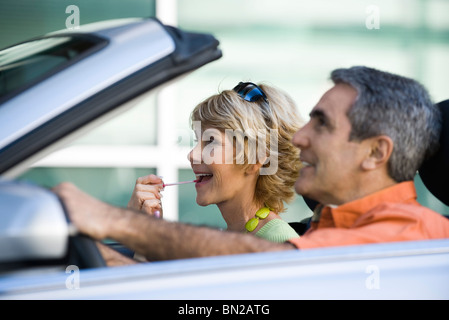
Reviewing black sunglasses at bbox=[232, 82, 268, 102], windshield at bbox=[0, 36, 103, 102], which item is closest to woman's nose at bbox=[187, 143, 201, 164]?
black sunglasses at bbox=[232, 82, 268, 102]

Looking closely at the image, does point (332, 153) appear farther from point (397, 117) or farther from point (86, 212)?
point (86, 212)

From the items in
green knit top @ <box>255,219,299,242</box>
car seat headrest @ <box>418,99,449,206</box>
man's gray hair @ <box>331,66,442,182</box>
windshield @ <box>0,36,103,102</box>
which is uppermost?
windshield @ <box>0,36,103,102</box>

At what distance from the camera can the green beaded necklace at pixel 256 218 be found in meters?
2.37

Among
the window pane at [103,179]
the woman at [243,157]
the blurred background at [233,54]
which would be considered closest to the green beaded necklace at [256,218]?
→ the woman at [243,157]

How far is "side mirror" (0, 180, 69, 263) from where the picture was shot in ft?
3.47

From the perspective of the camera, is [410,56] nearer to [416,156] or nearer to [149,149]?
[149,149]

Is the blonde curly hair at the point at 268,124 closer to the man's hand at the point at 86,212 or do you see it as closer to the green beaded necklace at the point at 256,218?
the green beaded necklace at the point at 256,218

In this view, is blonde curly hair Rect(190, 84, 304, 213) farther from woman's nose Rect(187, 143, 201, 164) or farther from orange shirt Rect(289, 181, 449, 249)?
orange shirt Rect(289, 181, 449, 249)

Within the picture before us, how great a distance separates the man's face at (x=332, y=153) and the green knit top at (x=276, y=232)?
1.19 ft

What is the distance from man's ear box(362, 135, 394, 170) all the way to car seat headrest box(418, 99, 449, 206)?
0.17 metres

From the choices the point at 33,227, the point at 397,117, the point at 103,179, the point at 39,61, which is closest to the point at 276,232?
the point at 397,117

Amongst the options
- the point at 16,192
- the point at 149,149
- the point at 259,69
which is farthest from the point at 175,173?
the point at 16,192

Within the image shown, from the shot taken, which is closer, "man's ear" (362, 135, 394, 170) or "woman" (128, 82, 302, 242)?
"man's ear" (362, 135, 394, 170)

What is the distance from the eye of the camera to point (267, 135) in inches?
95.0
